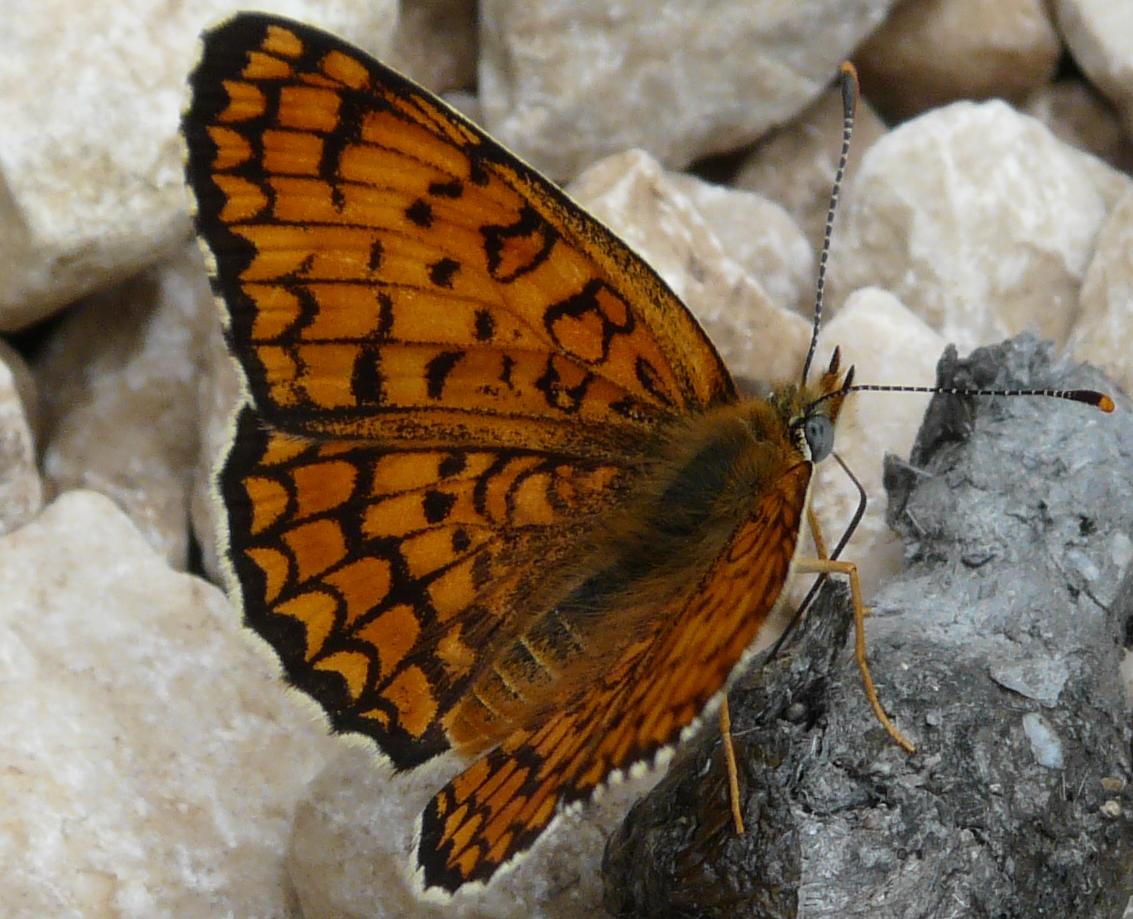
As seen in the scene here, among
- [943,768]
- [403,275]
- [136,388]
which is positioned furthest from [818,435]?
[136,388]

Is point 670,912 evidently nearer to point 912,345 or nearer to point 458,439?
point 458,439

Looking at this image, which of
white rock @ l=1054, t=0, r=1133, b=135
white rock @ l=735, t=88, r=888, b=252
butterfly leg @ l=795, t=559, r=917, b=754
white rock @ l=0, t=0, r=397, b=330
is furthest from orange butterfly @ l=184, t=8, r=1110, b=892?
white rock @ l=1054, t=0, r=1133, b=135

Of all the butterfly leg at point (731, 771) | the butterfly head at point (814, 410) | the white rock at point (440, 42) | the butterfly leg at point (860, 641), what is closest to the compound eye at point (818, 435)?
the butterfly head at point (814, 410)

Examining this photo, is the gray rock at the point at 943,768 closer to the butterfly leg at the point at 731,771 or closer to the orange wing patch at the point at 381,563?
the butterfly leg at the point at 731,771

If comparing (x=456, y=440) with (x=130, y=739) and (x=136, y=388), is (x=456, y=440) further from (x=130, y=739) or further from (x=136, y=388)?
(x=136, y=388)

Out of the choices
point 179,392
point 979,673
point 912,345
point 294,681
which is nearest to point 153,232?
point 179,392

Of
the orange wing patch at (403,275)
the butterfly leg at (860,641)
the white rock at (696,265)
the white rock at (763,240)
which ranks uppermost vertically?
the orange wing patch at (403,275)

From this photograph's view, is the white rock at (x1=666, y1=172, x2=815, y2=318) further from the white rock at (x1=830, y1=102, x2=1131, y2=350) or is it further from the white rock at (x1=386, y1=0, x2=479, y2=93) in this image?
the white rock at (x1=386, y1=0, x2=479, y2=93)
